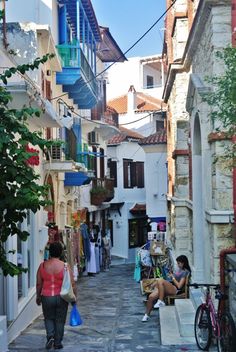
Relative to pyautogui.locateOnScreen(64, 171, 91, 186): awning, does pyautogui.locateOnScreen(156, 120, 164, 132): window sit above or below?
above

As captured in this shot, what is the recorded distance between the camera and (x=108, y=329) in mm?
10602

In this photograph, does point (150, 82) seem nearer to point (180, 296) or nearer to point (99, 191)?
point (99, 191)

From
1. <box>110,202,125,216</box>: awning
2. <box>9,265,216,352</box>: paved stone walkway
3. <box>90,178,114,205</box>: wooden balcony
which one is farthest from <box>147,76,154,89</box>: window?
<box>9,265,216,352</box>: paved stone walkway

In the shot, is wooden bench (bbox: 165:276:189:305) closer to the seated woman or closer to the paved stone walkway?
the seated woman

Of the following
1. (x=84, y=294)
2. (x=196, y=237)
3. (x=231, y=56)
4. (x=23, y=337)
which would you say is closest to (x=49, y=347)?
(x=23, y=337)

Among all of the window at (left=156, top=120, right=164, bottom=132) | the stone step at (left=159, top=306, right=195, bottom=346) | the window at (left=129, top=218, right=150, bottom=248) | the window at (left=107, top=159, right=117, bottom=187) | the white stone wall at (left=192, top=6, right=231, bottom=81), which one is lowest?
the window at (left=129, top=218, right=150, bottom=248)

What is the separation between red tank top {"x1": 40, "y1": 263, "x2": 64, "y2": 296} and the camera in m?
8.15

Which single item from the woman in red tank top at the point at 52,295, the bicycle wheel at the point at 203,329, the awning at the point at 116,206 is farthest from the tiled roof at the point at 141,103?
the bicycle wheel at the point at 203,329

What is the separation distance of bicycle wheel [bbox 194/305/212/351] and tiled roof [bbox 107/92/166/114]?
29776 millimetres

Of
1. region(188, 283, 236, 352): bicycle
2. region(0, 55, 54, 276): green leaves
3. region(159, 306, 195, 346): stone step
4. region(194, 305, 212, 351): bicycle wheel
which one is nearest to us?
region(0, 55, 54, 276): green leaves

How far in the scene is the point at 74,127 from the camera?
21438mm

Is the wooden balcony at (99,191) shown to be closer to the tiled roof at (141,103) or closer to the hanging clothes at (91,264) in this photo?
the hanging clothes at (91,264)

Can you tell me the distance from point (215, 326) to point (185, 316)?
211cm

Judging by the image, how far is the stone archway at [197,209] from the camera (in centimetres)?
1062
